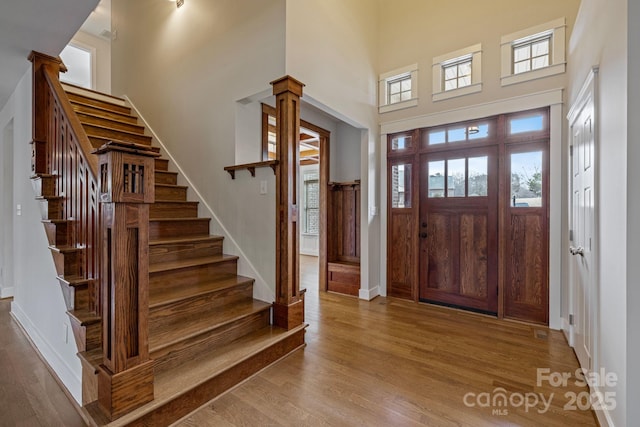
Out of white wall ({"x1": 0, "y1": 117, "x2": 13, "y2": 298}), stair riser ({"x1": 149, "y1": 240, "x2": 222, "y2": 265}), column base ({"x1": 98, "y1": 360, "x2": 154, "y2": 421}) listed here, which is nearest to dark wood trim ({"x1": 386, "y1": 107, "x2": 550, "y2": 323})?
stair riser ({"x1": 149, "y1": 240, "x2": 222, "y2": 265})

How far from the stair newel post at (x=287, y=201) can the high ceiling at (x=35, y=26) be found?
4.53 feet

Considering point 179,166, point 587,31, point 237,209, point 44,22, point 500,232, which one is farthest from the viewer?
point 179,166

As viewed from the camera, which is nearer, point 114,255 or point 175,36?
point 114,255

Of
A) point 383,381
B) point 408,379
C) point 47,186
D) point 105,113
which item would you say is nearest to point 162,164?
point 105,113

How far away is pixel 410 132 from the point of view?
3807 millimetres

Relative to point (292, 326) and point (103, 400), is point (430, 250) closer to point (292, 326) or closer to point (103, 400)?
point (292, 326)

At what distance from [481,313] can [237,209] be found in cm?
297

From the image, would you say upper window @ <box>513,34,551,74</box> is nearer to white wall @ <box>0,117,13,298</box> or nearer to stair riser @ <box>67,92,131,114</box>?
stair riser @ <box>67,92,131,114</box>

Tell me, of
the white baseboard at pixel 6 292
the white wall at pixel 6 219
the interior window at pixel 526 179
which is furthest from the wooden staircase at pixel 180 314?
the interior window at pixel 526 179

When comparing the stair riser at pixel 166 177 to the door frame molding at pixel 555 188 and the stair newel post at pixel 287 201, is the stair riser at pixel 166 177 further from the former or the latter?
the door frame molding at pixel 555 188

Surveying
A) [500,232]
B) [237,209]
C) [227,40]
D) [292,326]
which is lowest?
[292,326]

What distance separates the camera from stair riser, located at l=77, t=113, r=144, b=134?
3447 millimetres

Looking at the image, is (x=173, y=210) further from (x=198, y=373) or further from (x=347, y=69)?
(x=347, y=69)

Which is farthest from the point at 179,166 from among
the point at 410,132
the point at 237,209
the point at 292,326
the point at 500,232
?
the point at 500,232
